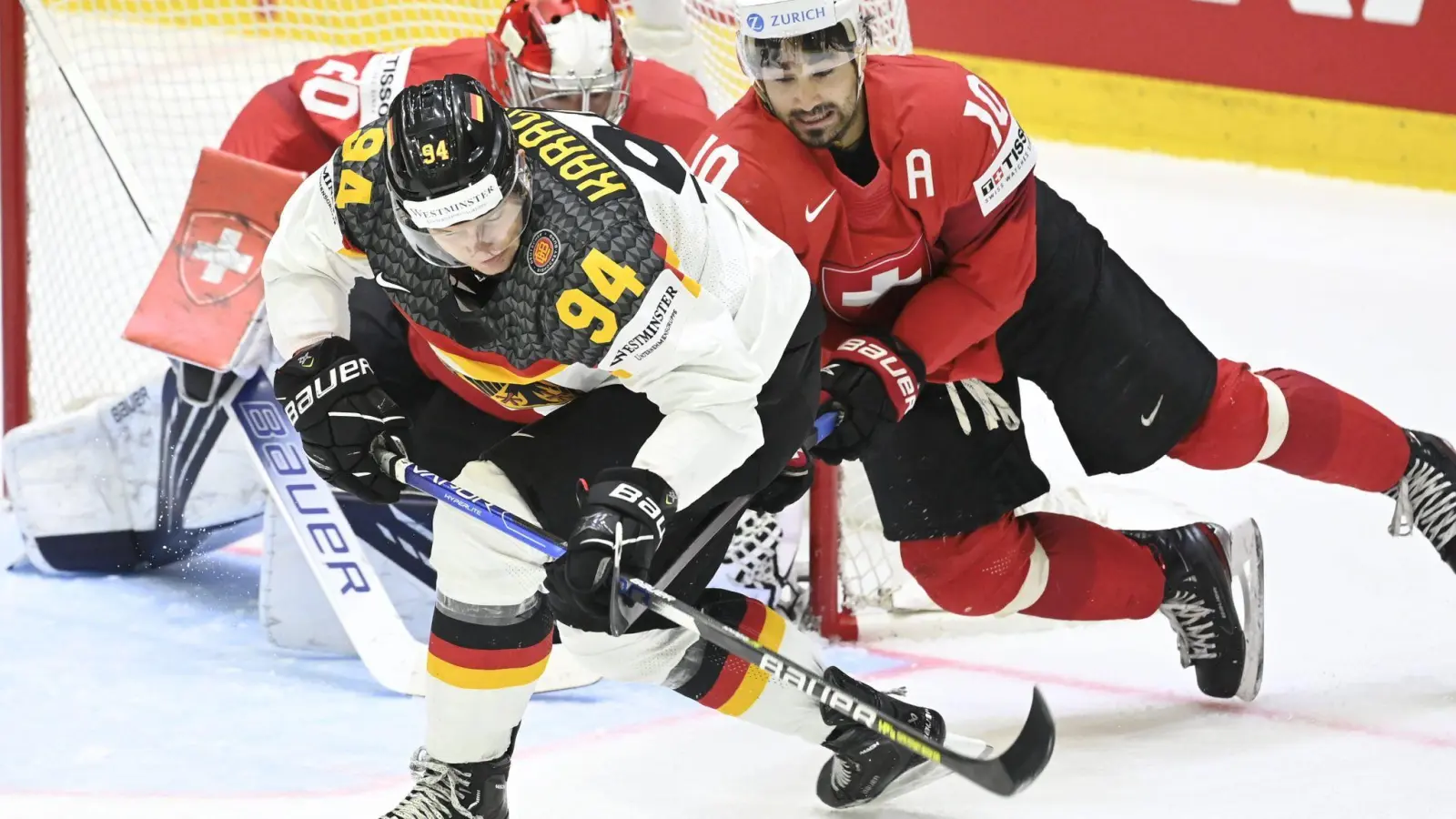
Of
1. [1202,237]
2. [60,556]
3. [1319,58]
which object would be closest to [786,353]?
[60,556]

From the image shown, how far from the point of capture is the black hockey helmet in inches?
74.3

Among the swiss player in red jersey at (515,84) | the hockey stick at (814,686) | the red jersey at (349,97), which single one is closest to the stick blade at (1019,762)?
the hockey stick at (814,686)

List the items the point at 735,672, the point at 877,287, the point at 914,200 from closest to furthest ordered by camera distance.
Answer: the point at 735,672 < the point at 914,200 < the point at 877,287

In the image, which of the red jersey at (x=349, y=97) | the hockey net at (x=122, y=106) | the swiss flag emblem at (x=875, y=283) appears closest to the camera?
the swiss flag emblem at (x=875, y=283)

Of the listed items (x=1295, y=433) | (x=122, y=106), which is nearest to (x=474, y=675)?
(x=1295, y=433)

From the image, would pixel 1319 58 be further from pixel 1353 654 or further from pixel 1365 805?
pixel 1365 805

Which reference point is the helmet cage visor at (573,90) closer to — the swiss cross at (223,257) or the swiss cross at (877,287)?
the swiss cross at (223,257)

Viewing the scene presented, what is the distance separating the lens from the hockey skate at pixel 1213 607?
2957 mm

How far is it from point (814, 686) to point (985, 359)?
863 mm

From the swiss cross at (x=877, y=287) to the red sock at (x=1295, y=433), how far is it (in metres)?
0.59

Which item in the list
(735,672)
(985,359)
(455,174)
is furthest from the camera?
(985,359)

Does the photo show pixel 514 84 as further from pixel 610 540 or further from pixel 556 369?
pixel 610 540

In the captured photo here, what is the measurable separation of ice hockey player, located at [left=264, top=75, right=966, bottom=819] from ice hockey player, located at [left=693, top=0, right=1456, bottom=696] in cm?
35

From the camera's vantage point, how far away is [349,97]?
3.53 m
